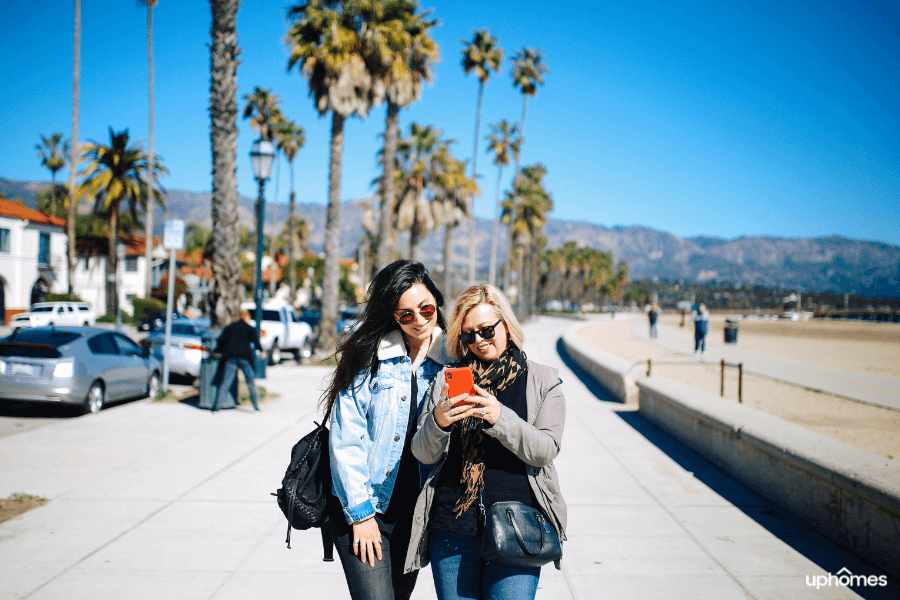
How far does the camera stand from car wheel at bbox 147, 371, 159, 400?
1138 centimetres

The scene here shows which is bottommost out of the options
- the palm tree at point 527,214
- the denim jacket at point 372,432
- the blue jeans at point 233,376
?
the blue jeans at point 233,376

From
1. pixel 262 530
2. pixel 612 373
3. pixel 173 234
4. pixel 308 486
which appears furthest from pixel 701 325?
pixel 308 486

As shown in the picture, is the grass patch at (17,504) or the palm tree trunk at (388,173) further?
the palm tree trunk at (388,173)

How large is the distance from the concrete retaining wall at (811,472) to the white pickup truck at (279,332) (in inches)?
505

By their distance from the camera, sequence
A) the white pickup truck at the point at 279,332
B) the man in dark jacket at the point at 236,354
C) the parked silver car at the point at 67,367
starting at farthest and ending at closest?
the white pickup truck at the point at 279,332 → the man in dark jacket at the point at 236,354 → the parked silver car at the point at 67,367

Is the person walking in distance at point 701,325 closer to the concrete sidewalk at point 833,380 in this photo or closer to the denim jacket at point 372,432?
the concrete sidewalk at point 833,380

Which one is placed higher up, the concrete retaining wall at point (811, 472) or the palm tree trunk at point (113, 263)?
the palm tree trunk at point (113, 263)

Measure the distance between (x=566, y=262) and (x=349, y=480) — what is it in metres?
111

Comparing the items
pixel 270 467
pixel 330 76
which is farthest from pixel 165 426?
pixel 330 76

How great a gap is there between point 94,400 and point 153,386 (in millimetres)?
2049

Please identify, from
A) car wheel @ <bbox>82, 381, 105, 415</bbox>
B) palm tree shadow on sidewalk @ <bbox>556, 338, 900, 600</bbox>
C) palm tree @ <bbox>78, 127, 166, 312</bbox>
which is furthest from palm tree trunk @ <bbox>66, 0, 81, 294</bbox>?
palm tree shadow on sidewalk @ <bbox>556, 338, 900, 600</bbox>

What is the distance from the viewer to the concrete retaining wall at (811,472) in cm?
394

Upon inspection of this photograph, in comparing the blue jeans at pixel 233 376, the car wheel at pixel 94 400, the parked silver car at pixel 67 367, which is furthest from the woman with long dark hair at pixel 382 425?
the car wheel at pixel 94 400

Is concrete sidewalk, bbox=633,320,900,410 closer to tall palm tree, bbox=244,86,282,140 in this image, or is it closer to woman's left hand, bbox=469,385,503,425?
woman's left hand, bbox=469,385,503,425
